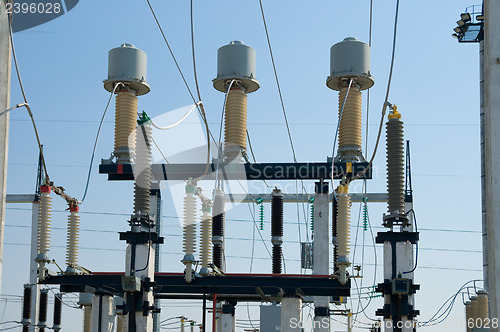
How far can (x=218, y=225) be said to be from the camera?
21625 mm

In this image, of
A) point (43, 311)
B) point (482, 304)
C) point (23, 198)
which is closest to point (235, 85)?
point (482, 304)

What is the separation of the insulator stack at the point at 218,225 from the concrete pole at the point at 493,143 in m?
12.2

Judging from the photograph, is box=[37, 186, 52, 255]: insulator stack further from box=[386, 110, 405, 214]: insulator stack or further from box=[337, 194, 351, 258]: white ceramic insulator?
box=[386, 110, 405, 214]: insulator stack

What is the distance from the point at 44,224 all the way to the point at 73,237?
989 mm

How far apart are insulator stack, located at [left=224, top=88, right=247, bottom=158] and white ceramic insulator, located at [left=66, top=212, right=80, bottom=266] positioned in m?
4.24

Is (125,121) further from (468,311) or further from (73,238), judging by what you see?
(468,311)

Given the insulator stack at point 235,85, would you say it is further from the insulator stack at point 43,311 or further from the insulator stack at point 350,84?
the insulator stack at point 43,311

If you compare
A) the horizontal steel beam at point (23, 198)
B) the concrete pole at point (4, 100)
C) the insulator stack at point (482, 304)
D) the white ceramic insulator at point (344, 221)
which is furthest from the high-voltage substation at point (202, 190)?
the horizontal steel beam at point (23, 198)

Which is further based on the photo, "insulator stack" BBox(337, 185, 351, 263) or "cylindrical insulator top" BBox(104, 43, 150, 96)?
"cylindrical insulator top" BBox(104, 43, 150, 96)

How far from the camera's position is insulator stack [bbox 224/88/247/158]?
1752cm

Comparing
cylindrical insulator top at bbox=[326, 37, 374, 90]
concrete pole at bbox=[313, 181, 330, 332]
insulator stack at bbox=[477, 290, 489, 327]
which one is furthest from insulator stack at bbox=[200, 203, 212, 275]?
insulator stack at bbox=[477, 290, 489, 327]

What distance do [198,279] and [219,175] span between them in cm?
257

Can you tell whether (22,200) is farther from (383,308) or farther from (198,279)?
(383,308)

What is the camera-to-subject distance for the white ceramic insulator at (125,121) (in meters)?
17.9
